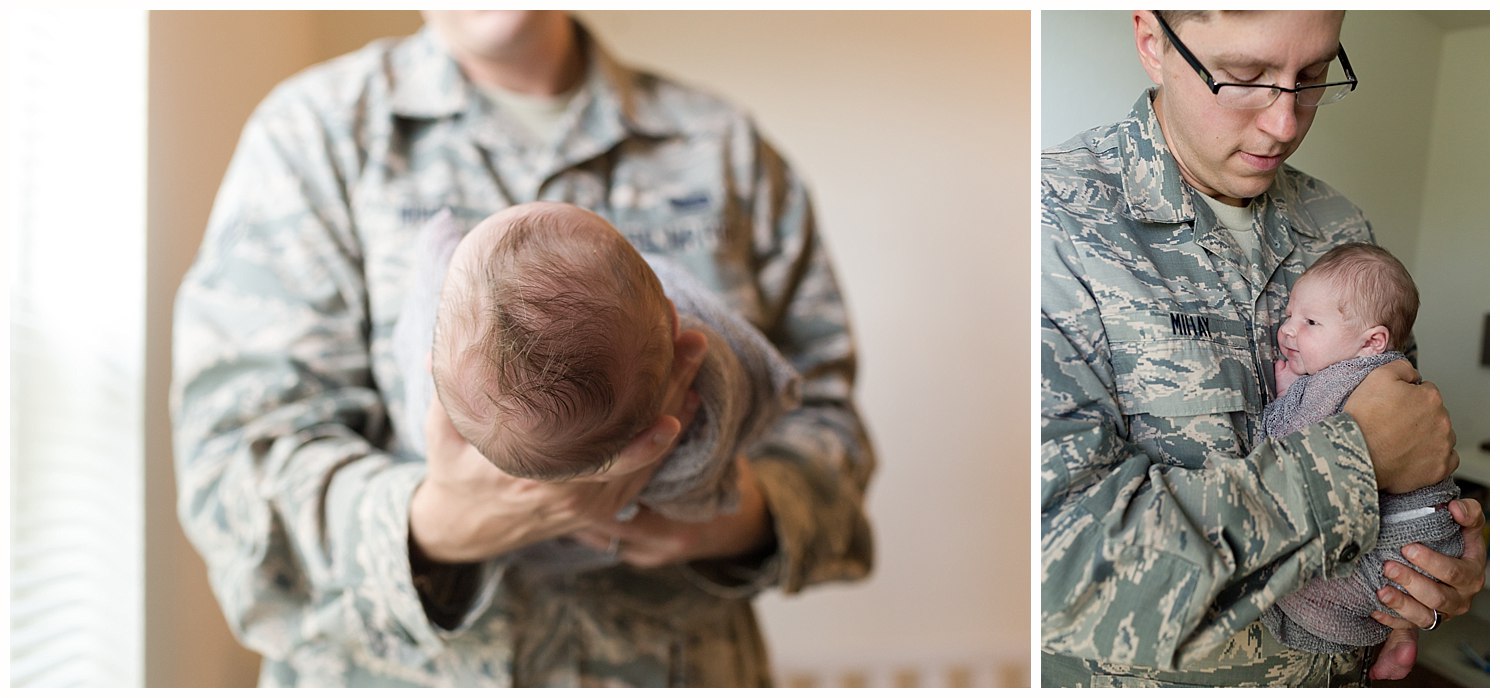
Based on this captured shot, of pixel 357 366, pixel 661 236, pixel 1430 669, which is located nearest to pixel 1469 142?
pixel 1430 669

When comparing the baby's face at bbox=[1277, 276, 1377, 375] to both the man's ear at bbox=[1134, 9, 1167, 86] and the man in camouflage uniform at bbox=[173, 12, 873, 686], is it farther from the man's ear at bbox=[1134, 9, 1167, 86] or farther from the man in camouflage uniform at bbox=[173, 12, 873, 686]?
the man in camouflage uniform at bbox=[173, 12, 873, 686]

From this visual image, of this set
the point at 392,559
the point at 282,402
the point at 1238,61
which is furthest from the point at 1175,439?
the point at 282,402

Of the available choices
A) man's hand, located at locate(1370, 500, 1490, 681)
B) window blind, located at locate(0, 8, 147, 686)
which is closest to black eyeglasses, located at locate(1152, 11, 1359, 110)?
man's hand, located at locate(1370, 500, 1490, 681)

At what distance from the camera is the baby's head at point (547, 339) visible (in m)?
0.47

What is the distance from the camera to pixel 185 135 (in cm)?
95

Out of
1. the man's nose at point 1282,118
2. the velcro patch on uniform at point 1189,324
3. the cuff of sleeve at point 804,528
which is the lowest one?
the cuff of sleeve at point 804,528

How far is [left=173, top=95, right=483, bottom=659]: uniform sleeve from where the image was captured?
70 cm

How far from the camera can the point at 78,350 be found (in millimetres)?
888

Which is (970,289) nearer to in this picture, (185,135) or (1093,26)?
(1093,26)

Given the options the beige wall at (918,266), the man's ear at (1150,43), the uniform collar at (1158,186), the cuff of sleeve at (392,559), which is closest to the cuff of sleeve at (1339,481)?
Answer: the uniform collar at (1158,186)

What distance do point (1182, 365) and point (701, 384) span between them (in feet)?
0.99

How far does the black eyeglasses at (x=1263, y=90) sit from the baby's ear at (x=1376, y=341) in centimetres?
15

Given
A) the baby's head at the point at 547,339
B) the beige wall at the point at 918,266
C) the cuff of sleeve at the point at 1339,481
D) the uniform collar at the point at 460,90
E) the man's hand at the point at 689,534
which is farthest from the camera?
the beige wall at the point at 918,266

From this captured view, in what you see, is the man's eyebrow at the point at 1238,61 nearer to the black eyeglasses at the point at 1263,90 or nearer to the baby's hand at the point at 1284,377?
the black eyeglasses at the point at 1263,90
